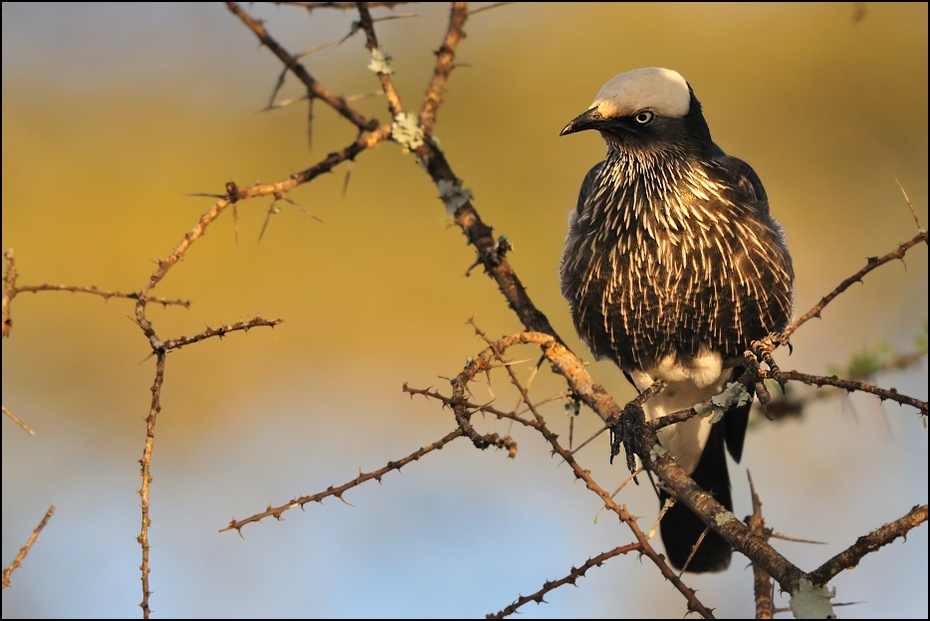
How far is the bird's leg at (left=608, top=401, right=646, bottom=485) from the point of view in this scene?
4305mm

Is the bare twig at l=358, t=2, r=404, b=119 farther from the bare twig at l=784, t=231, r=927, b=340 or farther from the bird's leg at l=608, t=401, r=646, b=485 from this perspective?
the bare twig at l=784, t=231, r=927, b=340

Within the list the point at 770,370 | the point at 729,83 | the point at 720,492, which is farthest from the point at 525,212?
the point at 770,370

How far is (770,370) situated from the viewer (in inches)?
121

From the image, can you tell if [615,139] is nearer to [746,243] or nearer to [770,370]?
[746,243]

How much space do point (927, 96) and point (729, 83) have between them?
79.0 inches

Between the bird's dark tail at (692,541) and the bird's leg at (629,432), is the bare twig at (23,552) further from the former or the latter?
the bird's dark tail at (692,541)

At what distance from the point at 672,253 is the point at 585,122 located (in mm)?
697

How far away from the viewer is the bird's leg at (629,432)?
430cm

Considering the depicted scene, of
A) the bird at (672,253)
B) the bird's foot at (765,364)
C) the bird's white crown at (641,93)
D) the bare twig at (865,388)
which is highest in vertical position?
the bird's white crown at (641,93)

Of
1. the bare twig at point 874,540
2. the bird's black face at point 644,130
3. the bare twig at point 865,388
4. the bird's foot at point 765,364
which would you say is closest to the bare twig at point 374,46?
the bird's black face at point 644,130

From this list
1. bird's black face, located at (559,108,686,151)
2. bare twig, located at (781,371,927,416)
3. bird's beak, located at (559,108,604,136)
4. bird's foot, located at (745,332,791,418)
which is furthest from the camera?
bird's black face, located at (559,108,686,151)

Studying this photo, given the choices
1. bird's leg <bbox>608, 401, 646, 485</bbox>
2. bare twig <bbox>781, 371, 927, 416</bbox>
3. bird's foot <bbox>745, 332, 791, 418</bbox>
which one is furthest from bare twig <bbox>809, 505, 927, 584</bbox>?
bird's leg <bbox>608, 401, 646, 485</bbox>

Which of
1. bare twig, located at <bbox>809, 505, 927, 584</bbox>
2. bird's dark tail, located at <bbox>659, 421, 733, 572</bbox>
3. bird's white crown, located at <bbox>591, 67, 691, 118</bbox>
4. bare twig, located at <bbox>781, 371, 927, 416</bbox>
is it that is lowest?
bare twig, located at <bbox>809, 505, 927, 584</bbox>

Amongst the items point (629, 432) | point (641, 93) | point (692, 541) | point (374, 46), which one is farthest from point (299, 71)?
point (692, 541)
